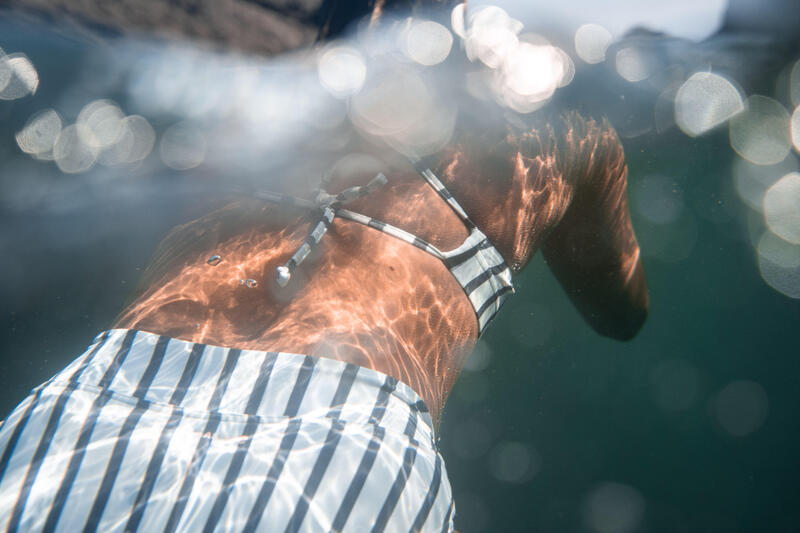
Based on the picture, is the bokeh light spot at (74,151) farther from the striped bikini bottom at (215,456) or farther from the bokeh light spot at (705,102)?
the bokeh light spot at (705,102)

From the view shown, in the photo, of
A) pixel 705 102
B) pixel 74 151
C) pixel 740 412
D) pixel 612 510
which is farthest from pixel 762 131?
pixel 740 412

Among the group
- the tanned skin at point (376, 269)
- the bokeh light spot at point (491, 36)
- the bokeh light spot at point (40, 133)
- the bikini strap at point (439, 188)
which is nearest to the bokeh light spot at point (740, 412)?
the bokeh light spot at point (491, 36)

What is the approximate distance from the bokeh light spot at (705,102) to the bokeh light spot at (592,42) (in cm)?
193

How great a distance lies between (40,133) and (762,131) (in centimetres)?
988

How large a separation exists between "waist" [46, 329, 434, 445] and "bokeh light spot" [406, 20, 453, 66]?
1.48 m

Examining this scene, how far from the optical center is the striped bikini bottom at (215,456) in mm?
807

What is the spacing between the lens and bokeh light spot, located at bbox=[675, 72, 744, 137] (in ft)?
17.2

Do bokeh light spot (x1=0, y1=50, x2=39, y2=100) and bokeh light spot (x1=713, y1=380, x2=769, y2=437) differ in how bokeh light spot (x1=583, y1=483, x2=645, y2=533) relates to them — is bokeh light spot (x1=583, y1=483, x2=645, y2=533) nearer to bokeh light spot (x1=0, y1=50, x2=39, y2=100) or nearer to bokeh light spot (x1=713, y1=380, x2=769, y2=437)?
bokeh light spot (x1=713, y1=380, x2=769, y2=437)

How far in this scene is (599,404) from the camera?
19875 mm

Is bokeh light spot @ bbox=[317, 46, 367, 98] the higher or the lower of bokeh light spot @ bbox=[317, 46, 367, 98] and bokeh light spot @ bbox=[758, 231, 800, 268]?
the higher

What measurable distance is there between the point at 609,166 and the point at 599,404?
20.6m

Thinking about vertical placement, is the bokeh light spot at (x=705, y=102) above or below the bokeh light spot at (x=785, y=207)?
above

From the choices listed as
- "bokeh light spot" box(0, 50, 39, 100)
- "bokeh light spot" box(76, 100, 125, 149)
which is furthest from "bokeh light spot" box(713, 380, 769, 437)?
"bokeh light spot" box(0, 50, 39, 100)

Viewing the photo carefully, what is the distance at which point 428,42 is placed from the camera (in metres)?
1.96
